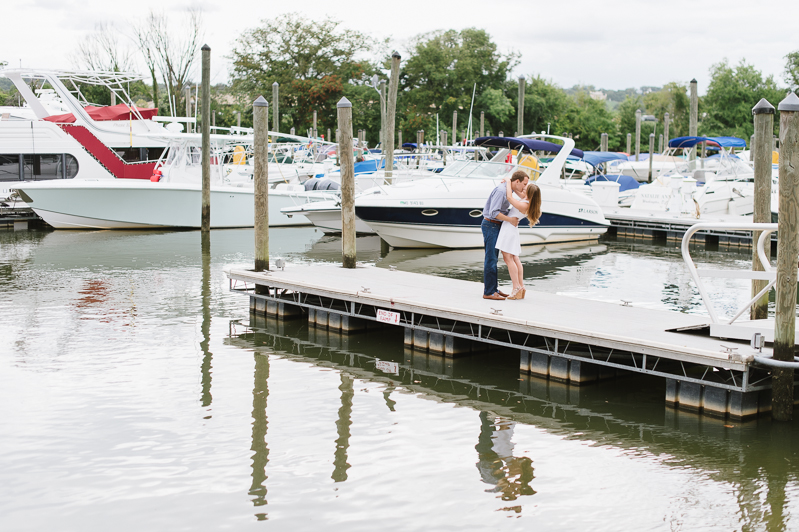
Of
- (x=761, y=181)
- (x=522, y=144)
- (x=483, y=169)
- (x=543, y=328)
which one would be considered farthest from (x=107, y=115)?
(x=761, y=181)

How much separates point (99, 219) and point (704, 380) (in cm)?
2038

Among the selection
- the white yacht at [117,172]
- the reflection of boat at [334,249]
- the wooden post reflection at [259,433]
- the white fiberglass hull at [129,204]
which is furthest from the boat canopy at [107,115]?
the wooden post reflection at [259,433]

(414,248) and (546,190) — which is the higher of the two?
(546,190)

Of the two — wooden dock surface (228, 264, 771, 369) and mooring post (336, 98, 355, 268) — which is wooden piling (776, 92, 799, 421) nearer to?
wooden dock surface (228, 264, 771, 369)

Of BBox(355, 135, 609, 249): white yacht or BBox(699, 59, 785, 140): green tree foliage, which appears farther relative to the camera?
BBox(699, 59, 785, 140): green tree foliage

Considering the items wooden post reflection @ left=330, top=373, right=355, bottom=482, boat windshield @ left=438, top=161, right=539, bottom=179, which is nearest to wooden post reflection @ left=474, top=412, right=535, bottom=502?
wooden post reflection @ left=330, top=373, right=355, bottom=482

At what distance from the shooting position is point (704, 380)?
8023mm

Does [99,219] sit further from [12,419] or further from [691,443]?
[691,443]

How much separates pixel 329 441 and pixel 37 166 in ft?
72.7

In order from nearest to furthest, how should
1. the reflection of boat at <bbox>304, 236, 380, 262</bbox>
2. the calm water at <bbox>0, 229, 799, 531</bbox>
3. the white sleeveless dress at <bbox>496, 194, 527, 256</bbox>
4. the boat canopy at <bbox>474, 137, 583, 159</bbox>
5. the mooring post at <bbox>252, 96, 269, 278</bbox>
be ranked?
the calm water at <bbox>0, 229, 799, 531</bbox> < the white sleeveless dress at <bbox>496, 194, 527, 256</bbox> < the mooring post at <bbox>252, 96, 269, 278</bbox> < the reflection of boat at <bbox>304, 236, 380, 262</bbox> < the boat canopy at <bbox>474, 137, 583, 159</bbox>

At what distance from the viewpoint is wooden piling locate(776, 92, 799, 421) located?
7.46m

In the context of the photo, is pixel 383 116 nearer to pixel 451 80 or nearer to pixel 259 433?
pixel 259 433

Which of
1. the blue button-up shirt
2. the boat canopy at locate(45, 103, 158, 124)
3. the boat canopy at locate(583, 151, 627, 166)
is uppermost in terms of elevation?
the boat canopy at locate(45, 103, 158, 124)

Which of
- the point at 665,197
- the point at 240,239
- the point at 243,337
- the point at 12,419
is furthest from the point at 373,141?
the point at 12,419
